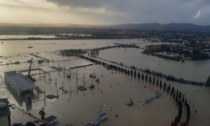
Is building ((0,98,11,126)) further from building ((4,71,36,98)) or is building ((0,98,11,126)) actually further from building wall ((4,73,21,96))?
building wall ((4,73,21,96))

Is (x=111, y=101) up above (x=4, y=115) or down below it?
below

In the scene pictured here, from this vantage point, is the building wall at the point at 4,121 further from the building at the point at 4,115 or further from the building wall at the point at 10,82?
the building wall at the point at 10,82

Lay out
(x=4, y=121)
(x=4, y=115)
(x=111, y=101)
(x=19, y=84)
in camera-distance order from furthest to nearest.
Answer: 1. (x=19, y=84)
2. (x=111, y=101)
3. (x=4, y=121)
4. (x=4, y=115)

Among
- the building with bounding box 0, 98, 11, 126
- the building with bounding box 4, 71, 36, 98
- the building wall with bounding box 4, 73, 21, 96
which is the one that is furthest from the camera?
the building wall with bounding box 4, 73, 21, 96

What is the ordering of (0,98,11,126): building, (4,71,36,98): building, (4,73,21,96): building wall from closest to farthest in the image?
(0,98,11,126): building
(4,71,36,98): building
(4,73,21,96): building wall

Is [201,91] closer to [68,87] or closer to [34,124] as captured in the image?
[68,87]

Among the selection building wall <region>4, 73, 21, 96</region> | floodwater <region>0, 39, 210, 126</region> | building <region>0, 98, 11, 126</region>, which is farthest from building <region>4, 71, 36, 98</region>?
building <region>0, 98, 11, 126</region>

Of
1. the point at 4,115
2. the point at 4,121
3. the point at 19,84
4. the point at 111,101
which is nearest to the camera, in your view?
the point at 4,115

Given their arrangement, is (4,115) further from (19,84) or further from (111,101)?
(111,101)

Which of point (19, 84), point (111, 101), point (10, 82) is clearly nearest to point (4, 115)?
point (19, 84)
